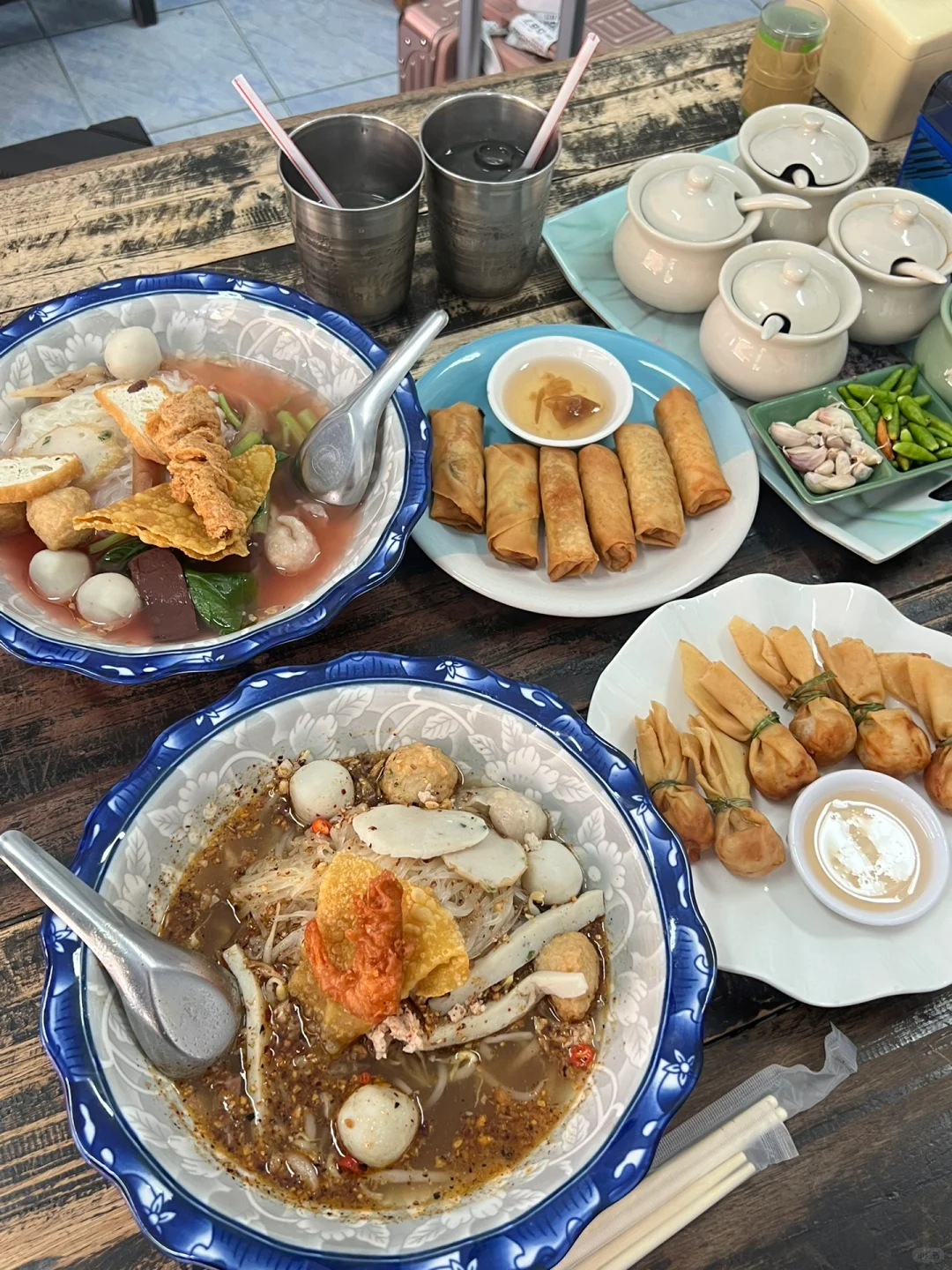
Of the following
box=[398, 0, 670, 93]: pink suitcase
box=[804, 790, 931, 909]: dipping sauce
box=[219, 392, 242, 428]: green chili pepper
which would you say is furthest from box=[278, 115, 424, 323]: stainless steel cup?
box=[398, 0, 670, 93]: pink suitcase

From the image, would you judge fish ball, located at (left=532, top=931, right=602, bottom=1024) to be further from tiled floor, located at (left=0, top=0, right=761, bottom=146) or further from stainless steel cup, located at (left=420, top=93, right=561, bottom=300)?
tiled floor, located at (left=0, top=0, right=761, bottom=146)

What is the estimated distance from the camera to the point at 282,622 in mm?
1418

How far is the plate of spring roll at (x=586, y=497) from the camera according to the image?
1700 mm

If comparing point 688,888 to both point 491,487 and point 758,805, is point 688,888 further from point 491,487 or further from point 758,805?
point 491,487

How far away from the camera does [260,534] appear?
5.45 feet

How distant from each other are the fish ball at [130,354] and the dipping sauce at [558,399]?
0.65 m

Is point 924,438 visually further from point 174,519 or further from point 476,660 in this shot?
point 174,519

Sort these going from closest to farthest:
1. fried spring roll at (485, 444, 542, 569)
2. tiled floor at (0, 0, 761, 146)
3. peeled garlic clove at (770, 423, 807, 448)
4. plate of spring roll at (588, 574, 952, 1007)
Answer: plate of spring roll at (588, 574, 952, 1007)
fried spring roll at (485, 444, 542, 569)
peeled garlic clove at (770, 423, 807, 448)
tiled floor at (0, 0, 761, 146)

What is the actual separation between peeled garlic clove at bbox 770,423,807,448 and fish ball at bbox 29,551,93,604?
4.03ft

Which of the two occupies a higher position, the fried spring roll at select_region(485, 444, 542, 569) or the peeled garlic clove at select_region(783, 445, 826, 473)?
the peeled garlic clove at select_region(783, 445, 826, 473)

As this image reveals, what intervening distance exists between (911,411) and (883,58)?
1036mm

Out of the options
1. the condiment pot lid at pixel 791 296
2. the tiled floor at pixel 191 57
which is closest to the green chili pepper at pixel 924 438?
the condiment pot lid at pixel 791 296

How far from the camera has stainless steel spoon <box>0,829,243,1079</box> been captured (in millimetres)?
1072

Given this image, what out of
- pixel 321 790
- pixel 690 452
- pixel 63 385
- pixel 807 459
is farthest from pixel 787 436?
pixel 63 385
